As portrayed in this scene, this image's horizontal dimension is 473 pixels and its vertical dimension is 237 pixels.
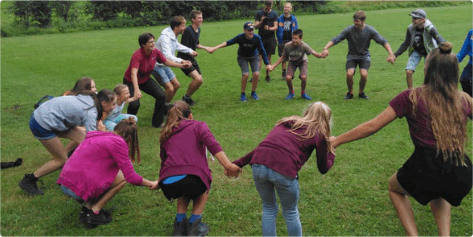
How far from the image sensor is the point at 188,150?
170 inches

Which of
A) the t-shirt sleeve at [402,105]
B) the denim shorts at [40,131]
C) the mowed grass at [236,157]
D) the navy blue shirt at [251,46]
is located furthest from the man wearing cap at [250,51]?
the t-shirt sleeve at [402,105]

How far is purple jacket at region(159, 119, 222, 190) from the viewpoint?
4.26m

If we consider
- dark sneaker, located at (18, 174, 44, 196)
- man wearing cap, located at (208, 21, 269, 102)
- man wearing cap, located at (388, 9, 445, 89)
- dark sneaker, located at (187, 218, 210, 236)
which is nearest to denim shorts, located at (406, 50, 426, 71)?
man wearing cap, located at (388, 9, 445, 89)

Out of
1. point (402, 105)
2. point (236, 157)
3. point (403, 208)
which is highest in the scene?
point (402, 105)

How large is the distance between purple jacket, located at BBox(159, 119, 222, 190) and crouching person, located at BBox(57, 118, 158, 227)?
0.40 meters

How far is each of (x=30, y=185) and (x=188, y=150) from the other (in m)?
2.63

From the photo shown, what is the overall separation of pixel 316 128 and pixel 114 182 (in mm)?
2413

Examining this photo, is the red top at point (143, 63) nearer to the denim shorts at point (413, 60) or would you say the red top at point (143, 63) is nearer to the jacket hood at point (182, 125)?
the jacket hood at point (182, 125)

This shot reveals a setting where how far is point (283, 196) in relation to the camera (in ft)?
13.1

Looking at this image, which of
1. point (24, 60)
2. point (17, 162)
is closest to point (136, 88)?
point (17, 162)

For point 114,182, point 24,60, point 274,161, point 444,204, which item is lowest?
point 24,60

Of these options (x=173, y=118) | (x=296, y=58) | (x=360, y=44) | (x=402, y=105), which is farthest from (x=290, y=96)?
(x=402, y=105)

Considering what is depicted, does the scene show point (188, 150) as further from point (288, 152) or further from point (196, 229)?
point (288, 152)

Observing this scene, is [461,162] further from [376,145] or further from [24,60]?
[24,60]
